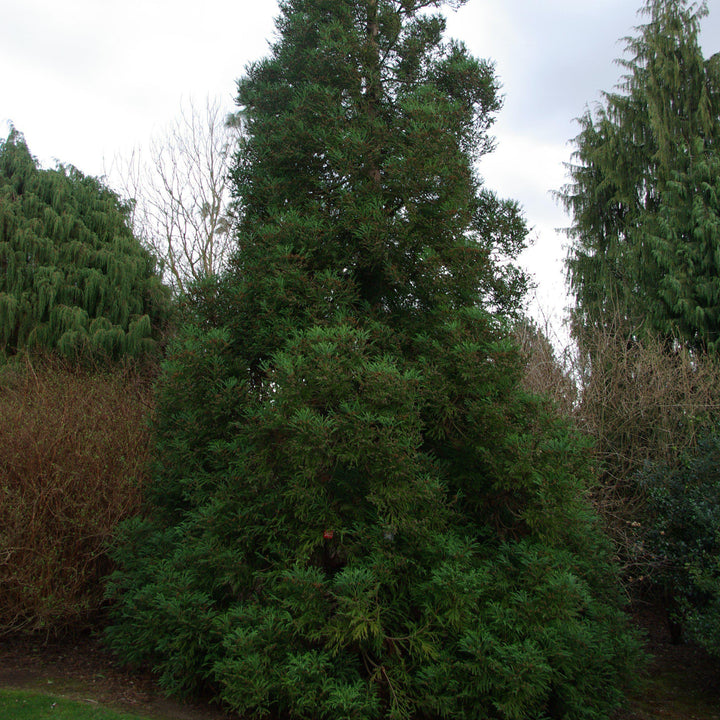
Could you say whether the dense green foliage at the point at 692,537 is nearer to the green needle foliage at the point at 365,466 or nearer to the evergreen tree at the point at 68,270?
the green needle foliage at the point at 365,466

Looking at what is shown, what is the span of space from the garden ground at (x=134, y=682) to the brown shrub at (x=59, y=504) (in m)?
0.26

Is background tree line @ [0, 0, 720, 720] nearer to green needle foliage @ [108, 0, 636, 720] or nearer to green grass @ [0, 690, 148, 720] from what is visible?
green needle foliage @ [108, 0, 636, 720]

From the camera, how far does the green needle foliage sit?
163 inches

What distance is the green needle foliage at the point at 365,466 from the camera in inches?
163

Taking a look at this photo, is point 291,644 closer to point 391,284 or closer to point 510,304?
point 391,284

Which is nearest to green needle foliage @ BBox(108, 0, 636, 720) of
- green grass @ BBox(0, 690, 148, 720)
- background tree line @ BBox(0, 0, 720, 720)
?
background tree line @ BBox(0, 0, 720, 720)

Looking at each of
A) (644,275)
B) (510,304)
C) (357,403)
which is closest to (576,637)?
(357,403)

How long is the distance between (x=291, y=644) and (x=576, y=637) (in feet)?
6.68

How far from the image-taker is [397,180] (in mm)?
5230

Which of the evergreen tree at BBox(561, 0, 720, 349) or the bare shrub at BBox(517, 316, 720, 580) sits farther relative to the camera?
the evergreen tree at BBox(561, 0, 720, 349)

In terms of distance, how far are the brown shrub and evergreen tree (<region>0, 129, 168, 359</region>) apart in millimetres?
4367

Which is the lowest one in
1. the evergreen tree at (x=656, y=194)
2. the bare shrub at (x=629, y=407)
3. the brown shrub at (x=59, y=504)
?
the brown shrub at (x=59, y=504)

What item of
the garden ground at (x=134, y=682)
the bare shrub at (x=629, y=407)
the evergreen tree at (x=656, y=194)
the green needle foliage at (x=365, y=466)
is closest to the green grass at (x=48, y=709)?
the garden ground at (x=134, y=682)

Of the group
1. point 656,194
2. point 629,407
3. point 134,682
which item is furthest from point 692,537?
point 656,194
